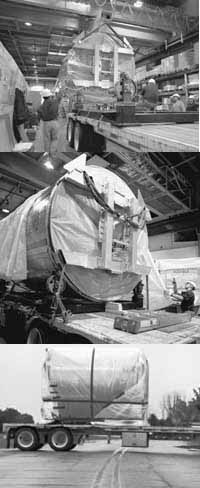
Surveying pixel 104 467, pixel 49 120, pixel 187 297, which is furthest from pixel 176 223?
pixel 104 467

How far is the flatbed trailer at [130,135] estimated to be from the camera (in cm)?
263

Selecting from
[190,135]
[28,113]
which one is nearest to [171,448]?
[190,135]

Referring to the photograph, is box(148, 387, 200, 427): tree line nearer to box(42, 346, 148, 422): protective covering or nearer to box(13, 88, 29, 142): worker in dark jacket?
box(42, 346, 148, 422): protective covering

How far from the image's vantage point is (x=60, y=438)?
2.73 meters

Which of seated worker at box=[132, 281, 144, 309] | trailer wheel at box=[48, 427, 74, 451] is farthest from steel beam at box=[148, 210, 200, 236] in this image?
trailer wheel at box=[48, 427, 74, 451]

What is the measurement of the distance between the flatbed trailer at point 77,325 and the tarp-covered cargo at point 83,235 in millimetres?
112

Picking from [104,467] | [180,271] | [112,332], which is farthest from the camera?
[180,271]

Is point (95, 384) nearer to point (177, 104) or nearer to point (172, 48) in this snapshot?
point (177, 104)

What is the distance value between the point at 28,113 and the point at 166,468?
2.03 meters

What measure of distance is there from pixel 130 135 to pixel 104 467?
1.76 metres

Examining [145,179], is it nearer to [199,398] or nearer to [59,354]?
[59,354]

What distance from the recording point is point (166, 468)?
8.21 ft

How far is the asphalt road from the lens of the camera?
7.84 feet

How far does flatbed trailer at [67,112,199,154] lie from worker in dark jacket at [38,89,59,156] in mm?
83
